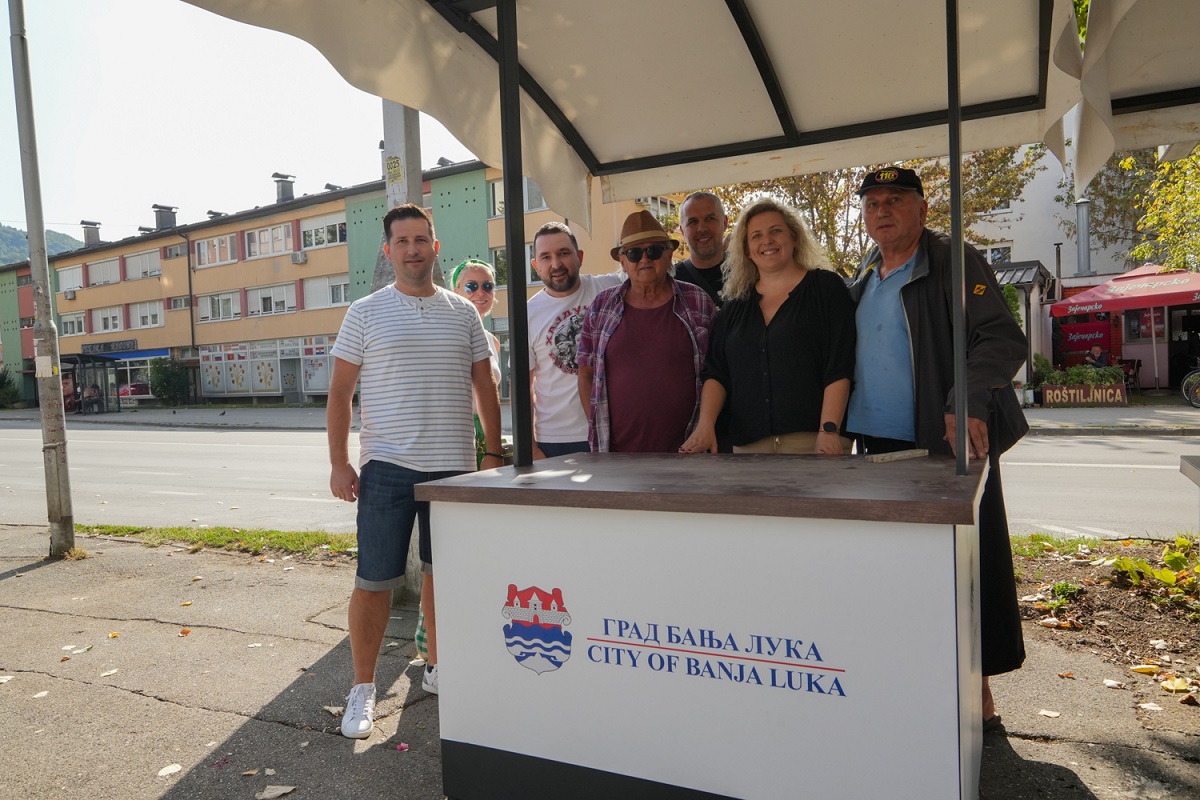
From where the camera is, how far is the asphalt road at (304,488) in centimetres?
762

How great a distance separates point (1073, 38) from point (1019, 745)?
2609 millimetres

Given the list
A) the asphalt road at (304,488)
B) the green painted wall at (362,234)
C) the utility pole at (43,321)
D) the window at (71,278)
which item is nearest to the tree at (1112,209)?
the asphalt road at (304,488)

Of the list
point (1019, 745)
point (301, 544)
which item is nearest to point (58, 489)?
point (301, 544)

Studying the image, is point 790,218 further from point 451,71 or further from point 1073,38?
point 451,71

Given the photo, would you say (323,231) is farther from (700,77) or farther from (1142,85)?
(1142,85)

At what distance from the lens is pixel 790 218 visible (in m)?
3.35

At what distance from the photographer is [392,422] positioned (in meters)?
3.38

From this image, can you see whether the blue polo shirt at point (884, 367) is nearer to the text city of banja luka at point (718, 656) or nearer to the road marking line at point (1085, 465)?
the text city of banja luka at point (718, 656)

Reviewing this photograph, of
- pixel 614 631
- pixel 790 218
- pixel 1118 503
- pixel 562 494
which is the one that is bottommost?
pixel 1118 503

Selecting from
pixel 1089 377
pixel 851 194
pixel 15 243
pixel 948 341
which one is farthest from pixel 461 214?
pixel 15 243

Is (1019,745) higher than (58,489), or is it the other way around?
(58,489)

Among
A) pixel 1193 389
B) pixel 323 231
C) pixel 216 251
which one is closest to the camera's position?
pixel 1193 389

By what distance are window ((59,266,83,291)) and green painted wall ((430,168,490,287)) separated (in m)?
28.7

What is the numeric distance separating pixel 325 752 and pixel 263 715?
53cm
